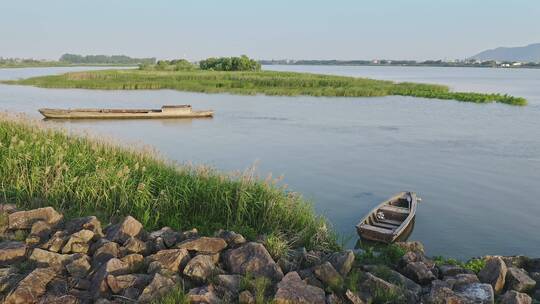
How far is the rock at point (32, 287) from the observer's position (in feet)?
19.8

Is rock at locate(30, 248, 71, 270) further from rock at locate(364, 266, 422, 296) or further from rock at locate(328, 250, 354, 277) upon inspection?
rock at locate(364, 266, 422, 296)

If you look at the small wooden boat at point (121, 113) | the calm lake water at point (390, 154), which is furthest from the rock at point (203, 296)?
the small wooden boat at point (121, 113)

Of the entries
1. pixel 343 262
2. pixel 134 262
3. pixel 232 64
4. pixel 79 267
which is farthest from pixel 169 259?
pixel 232 64

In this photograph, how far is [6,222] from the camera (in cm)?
833

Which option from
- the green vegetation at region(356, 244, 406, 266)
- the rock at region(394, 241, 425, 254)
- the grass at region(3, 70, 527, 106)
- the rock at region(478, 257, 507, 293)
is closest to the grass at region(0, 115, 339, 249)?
the green vegetation at region(356, 244, 406, 266)

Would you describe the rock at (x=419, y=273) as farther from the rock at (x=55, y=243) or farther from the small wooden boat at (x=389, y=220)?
the rock at (x=55, y=243)

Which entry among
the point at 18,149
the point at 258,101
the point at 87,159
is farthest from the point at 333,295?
the point at 258,101

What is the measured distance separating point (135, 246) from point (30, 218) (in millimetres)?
2264

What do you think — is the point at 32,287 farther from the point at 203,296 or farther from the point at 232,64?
the point at 232,64

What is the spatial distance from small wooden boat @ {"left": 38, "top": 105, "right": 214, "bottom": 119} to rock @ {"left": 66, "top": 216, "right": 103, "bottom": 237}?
26.5 meters

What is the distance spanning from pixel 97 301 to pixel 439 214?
11.0 metres

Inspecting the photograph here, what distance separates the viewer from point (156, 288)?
20.6 feet

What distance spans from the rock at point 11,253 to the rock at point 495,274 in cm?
711

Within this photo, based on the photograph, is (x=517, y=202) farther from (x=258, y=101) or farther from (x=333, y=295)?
(x=258, y=101)
